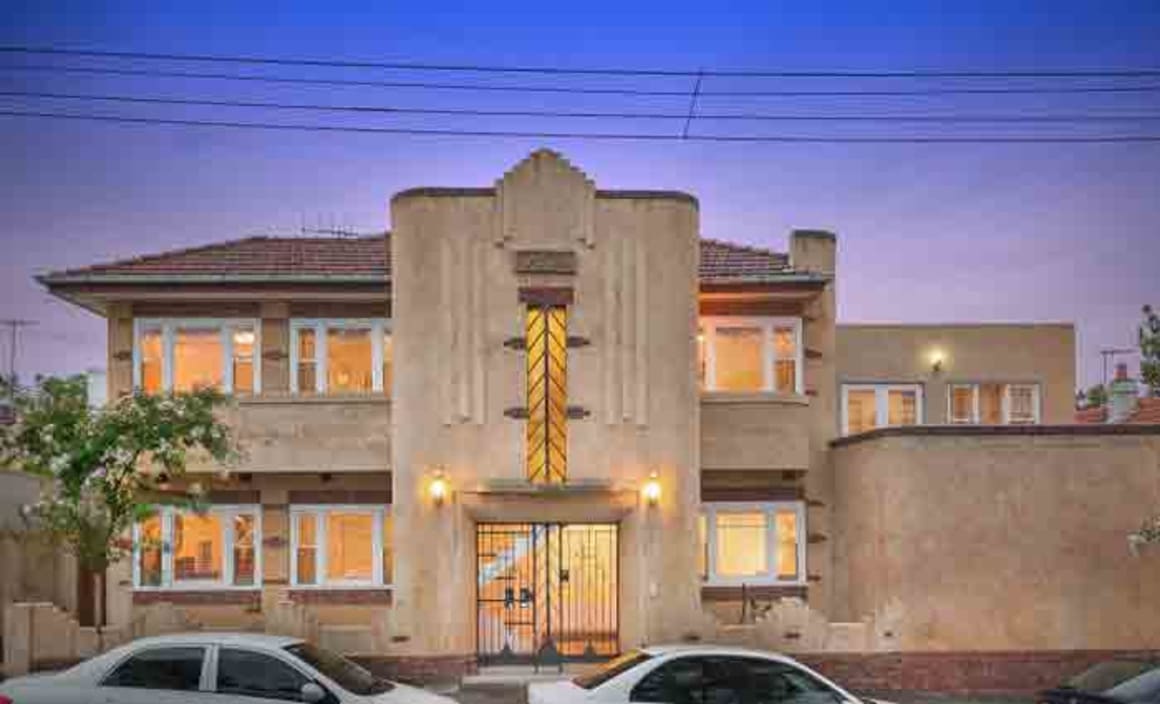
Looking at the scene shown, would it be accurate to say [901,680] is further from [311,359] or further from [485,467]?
[311,359]

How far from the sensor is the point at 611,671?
12.9 m

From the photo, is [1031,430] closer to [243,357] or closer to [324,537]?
[324,537]

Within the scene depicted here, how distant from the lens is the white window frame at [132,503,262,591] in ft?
71.7

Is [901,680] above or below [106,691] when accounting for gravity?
below

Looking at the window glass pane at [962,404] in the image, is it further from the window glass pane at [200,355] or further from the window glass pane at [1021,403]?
the window glass pane at [200,355]

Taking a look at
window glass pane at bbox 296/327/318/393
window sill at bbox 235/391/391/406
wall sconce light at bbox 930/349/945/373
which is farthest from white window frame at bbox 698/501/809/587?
window glass pane at bbox 296/327/318/393

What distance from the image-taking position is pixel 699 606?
61.5 feet

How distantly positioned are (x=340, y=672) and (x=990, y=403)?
57.4 ft

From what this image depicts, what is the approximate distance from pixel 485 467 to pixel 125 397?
533 cm

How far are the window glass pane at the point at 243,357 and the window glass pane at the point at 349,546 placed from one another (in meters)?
2.81

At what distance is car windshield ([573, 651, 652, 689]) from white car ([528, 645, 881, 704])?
19 millimetres

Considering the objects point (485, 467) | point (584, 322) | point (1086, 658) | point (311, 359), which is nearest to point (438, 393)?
point (485, 467)

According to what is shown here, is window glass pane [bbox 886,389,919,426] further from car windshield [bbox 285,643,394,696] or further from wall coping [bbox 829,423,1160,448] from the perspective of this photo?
car windshield [bbox 285,643,394,696]

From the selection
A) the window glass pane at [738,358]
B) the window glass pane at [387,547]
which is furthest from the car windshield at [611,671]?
the window glass pane at [738,358]
